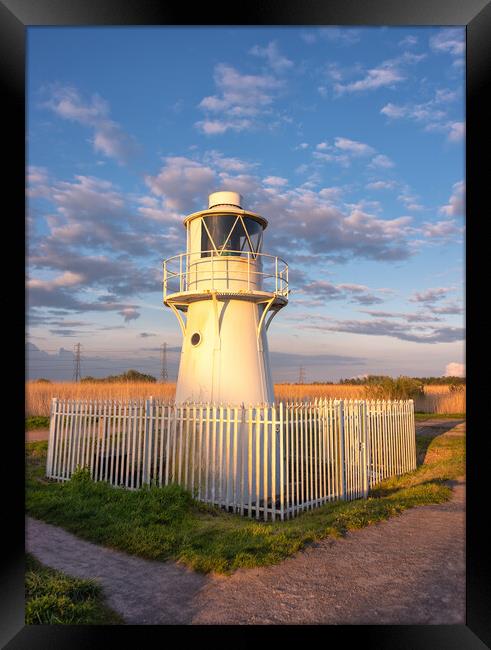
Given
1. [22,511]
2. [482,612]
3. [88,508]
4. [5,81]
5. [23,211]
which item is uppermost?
[5,81]

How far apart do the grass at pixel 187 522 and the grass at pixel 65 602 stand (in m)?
1.18

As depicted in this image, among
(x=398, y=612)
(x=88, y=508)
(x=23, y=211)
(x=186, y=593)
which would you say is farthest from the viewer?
(x=88, y=508)

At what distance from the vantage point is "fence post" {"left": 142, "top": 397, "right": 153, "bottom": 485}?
9.75 meters

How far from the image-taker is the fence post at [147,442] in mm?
9748

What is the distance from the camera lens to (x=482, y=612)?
307 centimetres

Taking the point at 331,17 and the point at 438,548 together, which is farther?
the point at 438,548

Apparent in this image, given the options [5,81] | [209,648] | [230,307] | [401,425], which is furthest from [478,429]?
[401,425]

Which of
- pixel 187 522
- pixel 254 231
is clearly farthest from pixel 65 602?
pixel 254 231

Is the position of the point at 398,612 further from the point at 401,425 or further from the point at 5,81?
the point at 401,425

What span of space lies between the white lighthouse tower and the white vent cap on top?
0.5 inches

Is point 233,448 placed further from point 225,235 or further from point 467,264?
point 467,264

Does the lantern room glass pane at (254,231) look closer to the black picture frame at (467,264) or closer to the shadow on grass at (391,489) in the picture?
the shadow on grass at (391,489)

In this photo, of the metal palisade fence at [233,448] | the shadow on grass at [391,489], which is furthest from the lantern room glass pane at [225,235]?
the shadow on grass at [391,489]

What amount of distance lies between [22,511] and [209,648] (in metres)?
1.50
